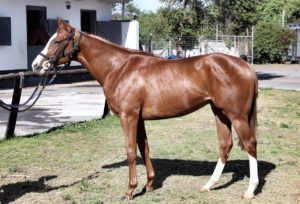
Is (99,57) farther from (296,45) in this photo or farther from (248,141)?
(296,45)

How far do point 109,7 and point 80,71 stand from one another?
13.1 m

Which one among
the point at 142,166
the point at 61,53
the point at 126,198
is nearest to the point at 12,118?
the point at 142,166

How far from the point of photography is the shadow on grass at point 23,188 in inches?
226

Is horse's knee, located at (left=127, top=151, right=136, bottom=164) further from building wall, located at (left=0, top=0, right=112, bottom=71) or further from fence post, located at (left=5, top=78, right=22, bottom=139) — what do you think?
building wall, located at (left=0, top=0, right=112, bottom=71)

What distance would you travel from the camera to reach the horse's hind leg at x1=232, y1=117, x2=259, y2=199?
5.55 meters

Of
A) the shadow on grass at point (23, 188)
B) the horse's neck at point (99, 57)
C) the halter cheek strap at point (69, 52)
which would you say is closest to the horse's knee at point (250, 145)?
the horse's neck at point (99, 57)

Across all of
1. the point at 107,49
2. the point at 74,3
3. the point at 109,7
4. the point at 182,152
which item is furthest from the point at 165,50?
the point at 107,49

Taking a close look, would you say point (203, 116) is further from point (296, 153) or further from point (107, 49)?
point (107, 49)

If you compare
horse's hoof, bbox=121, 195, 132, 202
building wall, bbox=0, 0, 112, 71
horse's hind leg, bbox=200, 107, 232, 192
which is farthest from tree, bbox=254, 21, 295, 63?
horse's hoof, bbox=121, 195, 132, 202

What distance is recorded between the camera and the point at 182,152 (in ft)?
25.9

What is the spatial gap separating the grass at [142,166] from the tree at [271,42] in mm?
26469

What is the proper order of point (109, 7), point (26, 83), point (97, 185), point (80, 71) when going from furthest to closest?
1. point (109, 7)
2. point (26, 83)
3. point (80, 71)
4. point (97, 185)

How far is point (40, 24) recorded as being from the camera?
67.5ft

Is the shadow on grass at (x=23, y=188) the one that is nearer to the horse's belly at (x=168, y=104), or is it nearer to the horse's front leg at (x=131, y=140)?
the horse's front leg at (x=131, y=140)
